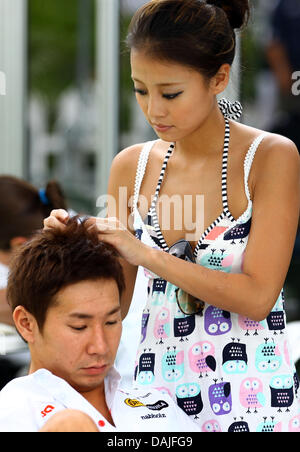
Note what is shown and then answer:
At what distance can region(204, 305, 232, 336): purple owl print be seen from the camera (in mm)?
1518

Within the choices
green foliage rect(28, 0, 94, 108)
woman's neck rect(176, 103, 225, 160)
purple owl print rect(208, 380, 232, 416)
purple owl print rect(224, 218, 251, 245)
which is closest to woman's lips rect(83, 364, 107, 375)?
purple owl print rect(208, 380, 232, 416)

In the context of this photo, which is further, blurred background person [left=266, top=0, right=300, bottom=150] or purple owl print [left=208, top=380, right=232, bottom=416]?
blurred background person [left=266, top=0, right=300, bottom=150]

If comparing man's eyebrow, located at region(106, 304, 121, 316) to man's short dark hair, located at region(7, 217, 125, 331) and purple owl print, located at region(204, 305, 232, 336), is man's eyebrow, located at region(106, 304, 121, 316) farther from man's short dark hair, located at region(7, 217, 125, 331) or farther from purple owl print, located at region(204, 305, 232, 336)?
purple owl print, located at region(204, 305, 232, 336)

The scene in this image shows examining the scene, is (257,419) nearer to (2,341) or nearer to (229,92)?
(229,92)

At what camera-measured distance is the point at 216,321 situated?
152 cm

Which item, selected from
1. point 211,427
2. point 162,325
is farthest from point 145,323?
point 211,427

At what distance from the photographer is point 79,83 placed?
3.93 m

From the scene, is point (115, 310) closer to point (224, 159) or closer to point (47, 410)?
point (47, 410)

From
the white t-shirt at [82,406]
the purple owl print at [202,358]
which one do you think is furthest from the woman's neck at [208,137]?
the white t-shirt at [82,406]

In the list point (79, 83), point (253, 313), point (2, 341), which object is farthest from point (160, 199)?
point (79, 83)

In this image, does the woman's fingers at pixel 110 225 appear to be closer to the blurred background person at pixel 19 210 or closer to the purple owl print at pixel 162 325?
the purple owl print at pixel 162 325

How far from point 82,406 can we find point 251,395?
13.4 inches

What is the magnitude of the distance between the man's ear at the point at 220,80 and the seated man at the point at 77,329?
390 millimetres
